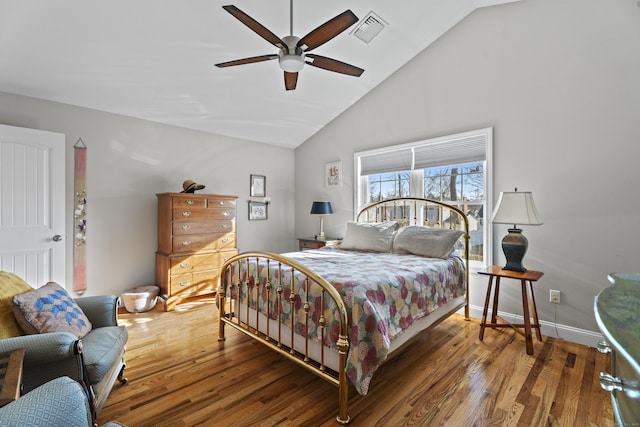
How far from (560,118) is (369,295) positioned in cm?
255

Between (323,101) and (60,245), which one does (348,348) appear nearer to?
(60,245)

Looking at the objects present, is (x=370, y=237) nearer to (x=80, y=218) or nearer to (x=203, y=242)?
(x=203, y=242)

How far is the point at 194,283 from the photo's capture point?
3.81 meters

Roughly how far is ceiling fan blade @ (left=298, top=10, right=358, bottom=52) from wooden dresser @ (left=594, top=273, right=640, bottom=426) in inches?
71.2

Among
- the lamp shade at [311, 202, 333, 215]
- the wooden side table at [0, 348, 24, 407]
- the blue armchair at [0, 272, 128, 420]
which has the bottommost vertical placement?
the blue armchair at [0, 272, 128, 420]

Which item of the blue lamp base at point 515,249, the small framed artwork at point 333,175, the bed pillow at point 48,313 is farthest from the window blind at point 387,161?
the bed pillow at point 48,313

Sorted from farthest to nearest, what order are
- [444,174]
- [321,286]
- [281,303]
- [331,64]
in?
[444,174] < [331,64] < [281,303] < [321,286]

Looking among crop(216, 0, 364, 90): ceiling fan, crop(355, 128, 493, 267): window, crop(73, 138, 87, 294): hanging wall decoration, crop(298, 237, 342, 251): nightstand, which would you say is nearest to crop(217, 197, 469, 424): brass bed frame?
crop(355, 128, 493, 267): window

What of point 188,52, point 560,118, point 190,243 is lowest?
point 190,243

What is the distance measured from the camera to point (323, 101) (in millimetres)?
4262

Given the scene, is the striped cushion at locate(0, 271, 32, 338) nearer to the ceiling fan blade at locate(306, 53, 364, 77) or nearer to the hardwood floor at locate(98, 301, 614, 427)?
the hardwood floor at locate(98, 301, 614, 427)

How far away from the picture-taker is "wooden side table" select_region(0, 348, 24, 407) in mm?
970

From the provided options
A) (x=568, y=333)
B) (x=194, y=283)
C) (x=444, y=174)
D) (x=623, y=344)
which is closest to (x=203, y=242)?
(x=194, y=283)

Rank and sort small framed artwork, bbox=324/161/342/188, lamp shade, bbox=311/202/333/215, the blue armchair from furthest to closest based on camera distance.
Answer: small framed artwork, bbox=324/161/342/188, lamp shade, bbox=311/202/333/215, the blue armchair
